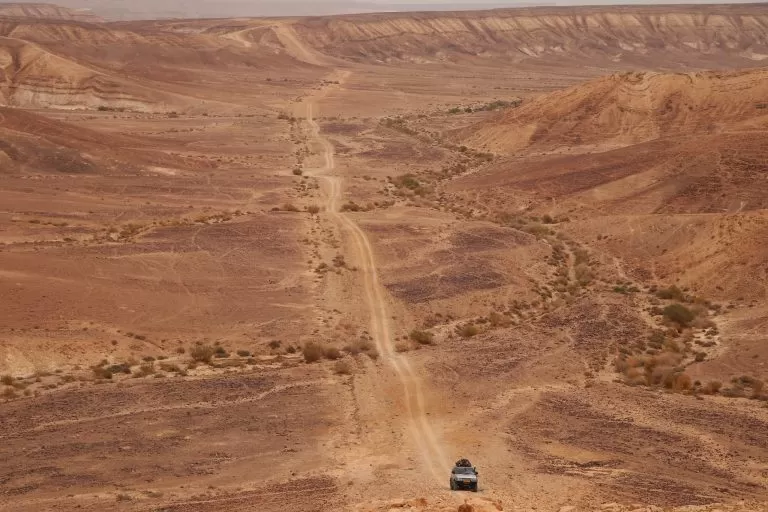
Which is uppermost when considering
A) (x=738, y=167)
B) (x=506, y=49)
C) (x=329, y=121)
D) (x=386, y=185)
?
(x=506, y=49)

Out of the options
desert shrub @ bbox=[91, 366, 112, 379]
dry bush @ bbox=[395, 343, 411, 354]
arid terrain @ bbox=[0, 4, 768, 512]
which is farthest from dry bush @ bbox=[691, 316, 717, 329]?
desert shrub @ bbox=[91, 366, 112, 379]

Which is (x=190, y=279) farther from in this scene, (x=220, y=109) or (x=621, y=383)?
(x=220, y=109)

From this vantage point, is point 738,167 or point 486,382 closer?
point 486,382

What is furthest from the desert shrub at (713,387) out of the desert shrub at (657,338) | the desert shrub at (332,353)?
the desert shrub at (332,353)

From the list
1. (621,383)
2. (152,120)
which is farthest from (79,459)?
(152,120)

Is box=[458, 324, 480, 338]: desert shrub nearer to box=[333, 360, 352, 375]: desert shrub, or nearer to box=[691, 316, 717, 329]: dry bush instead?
box=[333, 360, 352, 375]: desert shrub

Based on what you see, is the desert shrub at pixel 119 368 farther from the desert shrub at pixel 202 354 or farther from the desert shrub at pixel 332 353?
the desert shrub at pixel 332 353
